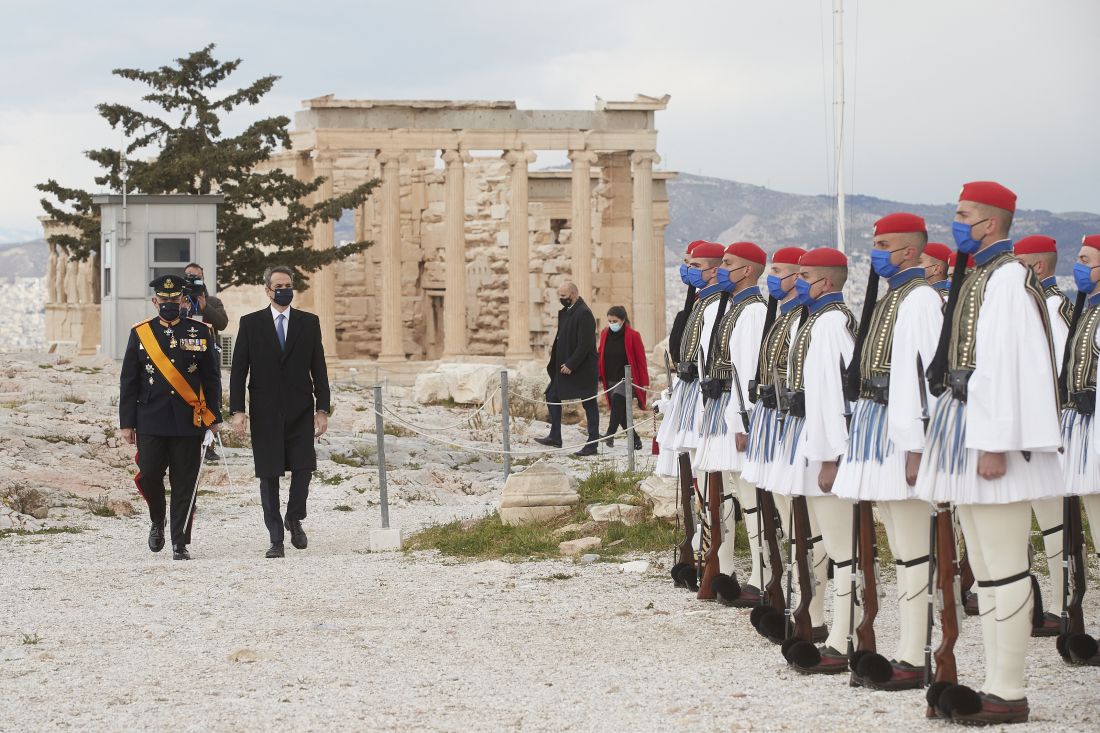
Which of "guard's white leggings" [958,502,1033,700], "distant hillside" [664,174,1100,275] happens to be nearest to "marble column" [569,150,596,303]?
"guard's white leggings" [958,502,1033,700]

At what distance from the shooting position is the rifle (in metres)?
7.41

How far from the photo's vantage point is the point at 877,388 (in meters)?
6.70

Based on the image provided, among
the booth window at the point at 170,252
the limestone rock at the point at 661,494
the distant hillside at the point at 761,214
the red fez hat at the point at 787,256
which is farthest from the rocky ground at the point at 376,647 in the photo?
the distant hillside at the point at 761,214

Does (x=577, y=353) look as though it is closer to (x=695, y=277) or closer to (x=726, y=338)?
(x=695, y=277)

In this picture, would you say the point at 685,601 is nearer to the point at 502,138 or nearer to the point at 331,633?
the point at 331,633

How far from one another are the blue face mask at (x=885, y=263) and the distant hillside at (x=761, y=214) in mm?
132584

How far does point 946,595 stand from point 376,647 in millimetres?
3163

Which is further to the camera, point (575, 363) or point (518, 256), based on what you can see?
point (518, 256)

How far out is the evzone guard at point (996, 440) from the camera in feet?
19.5

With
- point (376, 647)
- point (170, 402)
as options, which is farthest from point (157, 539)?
point (376, 647)

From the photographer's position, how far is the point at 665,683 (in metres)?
7.05

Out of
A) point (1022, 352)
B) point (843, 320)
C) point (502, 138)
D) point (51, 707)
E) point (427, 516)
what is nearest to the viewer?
point (1022, 352)

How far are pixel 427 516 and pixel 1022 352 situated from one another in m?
9.06

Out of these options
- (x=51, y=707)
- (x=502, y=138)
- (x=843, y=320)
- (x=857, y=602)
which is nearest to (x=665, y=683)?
(x=857, y=602)
